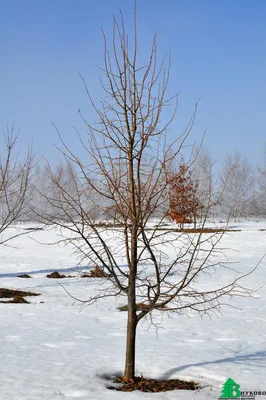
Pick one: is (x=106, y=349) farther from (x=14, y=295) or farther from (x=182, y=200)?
(x=14, y=295)

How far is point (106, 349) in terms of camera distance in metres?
6.73

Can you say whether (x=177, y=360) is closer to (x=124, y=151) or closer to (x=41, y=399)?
(x=41, y=399)

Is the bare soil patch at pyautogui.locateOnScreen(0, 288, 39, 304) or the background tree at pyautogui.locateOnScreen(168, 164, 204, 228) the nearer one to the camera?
the background tree at pyautogui.locateOnScreen(168, 164, 204, 228)

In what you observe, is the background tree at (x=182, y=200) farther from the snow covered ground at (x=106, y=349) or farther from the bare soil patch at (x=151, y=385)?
the bare soil patch at (x=151, y=385)

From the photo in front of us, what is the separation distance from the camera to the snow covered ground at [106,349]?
5078mm

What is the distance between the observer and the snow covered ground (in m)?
5.08

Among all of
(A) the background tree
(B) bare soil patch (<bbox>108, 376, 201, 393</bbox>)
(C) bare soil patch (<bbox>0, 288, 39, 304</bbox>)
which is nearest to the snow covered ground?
(B) bare soil patch (<bbox>108, 376, 201, 393</bbox>)

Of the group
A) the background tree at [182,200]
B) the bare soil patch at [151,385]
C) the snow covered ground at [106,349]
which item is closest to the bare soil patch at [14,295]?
the snow covered ground at [106,349]

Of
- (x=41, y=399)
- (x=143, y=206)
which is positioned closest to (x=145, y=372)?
(x=41, y=399)

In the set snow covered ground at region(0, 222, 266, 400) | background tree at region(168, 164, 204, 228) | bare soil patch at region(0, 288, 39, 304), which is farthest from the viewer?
bare soil patch at region(0, 288, 39, 304)

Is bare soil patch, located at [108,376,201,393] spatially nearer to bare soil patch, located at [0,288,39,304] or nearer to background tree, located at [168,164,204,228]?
background tree, located at [168,164,204,228]

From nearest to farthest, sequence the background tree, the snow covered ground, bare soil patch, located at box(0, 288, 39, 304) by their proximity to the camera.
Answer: the background tree → the snow covered ground → bare soil patch, located at box(0, 288, 39, 304)

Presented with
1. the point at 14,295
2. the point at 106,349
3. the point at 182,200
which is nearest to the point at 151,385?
the point at 106,349

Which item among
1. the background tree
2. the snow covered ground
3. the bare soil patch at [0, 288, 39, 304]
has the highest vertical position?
the background tree
